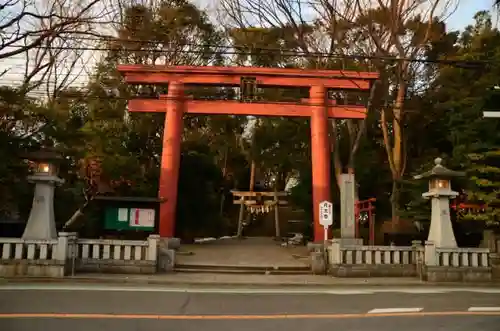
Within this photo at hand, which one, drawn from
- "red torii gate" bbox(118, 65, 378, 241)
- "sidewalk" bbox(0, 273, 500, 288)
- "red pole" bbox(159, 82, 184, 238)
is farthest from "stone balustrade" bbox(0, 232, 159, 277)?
"red torii gate" bbox(118, 65, 378, 241)

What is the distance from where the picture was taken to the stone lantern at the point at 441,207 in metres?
14.3

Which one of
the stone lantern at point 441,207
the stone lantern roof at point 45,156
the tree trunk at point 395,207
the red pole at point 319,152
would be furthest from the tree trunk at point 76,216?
the stone lantern at point 441,207

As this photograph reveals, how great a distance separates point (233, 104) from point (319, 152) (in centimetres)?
390

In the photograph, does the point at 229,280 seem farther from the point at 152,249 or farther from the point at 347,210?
the point at 347,210

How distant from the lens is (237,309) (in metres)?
8.70

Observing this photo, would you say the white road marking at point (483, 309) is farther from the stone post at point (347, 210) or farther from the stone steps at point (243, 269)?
the stone post at point (347, 210)

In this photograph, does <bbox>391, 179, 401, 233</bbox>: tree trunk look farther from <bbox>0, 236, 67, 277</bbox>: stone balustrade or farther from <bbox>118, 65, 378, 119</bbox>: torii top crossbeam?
<bbox>0, 236, 67, 277</bbox>: stone balustrade

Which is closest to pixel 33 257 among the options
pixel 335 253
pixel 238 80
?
pixel 335 253

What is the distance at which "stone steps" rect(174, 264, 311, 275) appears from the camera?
15.1 meters

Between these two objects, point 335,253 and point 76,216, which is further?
point 76,216

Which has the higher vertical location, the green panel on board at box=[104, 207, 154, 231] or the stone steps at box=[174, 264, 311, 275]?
the green panel on board at box=[104, 207, 154, 231]

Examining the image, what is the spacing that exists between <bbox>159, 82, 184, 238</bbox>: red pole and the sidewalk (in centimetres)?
455

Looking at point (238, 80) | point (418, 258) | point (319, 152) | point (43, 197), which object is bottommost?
point (418, 258)

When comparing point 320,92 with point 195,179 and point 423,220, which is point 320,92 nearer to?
point 423,220
